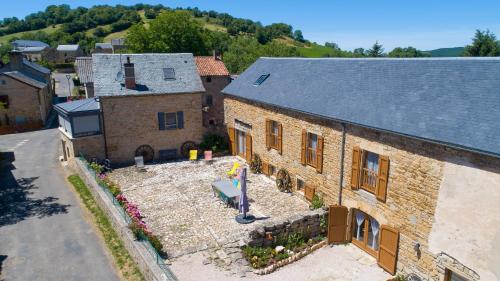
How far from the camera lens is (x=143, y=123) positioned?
77.9ft

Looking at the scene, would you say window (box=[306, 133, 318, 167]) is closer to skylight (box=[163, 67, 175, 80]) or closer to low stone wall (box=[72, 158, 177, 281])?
low stone wall (box=[72, 158, 177, 281])

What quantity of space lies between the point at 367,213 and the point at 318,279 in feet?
10.4

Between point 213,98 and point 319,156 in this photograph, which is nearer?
point 319,156

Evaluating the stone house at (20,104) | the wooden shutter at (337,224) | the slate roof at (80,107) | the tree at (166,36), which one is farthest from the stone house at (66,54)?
the wooden shutter at (337,224)

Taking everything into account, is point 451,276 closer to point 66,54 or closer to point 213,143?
point 213,143

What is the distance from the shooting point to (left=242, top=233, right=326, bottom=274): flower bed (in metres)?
12.7

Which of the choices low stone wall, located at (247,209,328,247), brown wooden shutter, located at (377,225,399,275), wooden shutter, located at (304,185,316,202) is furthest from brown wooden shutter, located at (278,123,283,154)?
brown wooden shutter, located at (377,225,399,275)

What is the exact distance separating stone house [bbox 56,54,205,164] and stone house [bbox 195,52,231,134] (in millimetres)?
8767

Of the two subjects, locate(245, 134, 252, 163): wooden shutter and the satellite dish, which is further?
the satellite dish

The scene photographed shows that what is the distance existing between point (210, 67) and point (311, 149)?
21581 millimetres

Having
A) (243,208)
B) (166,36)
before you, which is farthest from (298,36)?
(243,208)

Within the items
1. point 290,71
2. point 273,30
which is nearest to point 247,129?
point 290,71

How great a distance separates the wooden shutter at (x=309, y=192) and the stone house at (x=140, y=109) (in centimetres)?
1090

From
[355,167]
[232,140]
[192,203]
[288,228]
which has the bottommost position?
[192,203]
